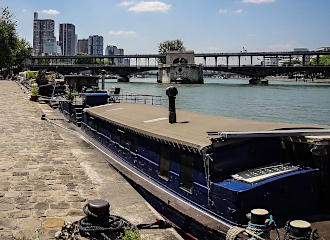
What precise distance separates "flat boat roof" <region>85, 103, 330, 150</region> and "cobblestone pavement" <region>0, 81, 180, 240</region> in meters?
1.62

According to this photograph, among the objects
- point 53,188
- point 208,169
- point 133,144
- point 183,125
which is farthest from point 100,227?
point 133,144

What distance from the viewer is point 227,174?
7379mm

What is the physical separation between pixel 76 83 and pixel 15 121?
1209cm

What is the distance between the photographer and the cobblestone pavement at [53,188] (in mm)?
7297

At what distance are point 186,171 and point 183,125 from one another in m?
1.60

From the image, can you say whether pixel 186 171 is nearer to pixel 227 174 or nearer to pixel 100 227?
pixel 227 174

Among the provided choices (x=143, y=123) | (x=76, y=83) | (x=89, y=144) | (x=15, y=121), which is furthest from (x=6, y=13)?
(x=143, y=123)

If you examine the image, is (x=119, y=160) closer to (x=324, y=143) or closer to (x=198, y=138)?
(x=198, y=138)

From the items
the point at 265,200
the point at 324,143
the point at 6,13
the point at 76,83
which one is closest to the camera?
the point at 265,200

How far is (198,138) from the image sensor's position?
25.7 ft

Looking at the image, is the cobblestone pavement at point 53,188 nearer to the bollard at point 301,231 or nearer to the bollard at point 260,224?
the bollard at point 260,224

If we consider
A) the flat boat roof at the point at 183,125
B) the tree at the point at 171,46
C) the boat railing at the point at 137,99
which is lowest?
the flat boat roof at the point at 183,125

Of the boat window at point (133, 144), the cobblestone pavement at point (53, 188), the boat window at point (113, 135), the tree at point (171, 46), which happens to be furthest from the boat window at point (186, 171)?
the tree at point (171, 46)

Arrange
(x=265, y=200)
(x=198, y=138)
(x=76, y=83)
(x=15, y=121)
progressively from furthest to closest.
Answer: (x=76, y=83)
(x=15, y=121)
(x=198, y=138)
(x=265, y=200)
